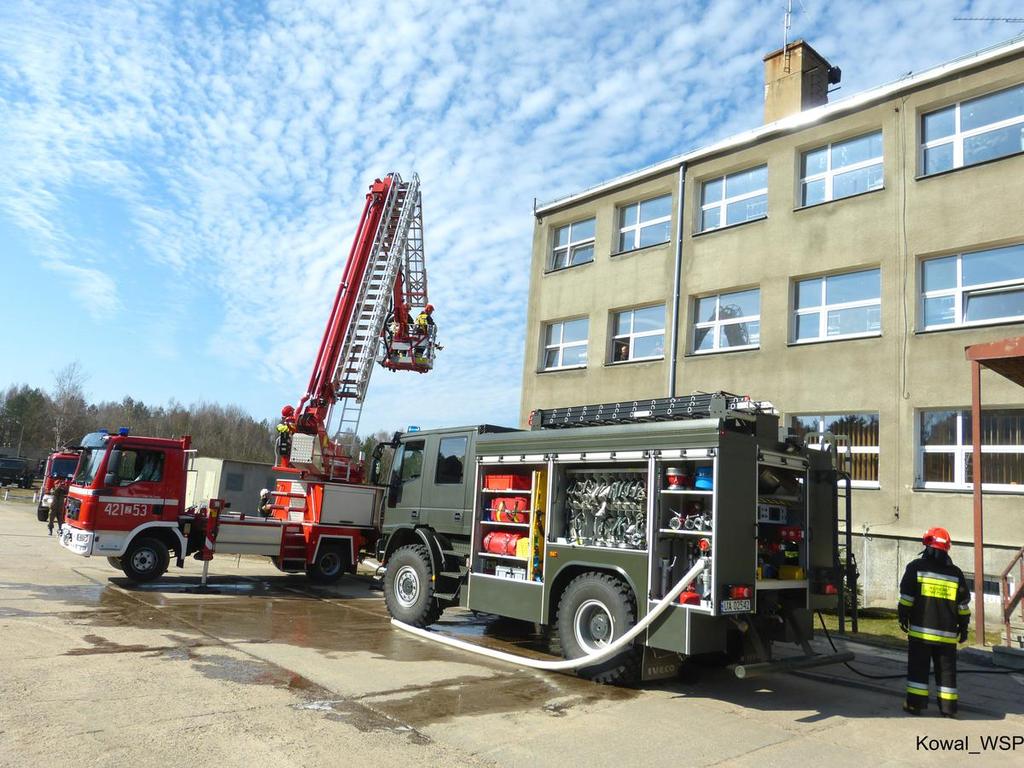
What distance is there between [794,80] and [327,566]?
15.2 meters

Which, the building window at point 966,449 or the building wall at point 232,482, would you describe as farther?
the building wall at point 232,482

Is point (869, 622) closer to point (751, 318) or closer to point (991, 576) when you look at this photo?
point (991, 576)

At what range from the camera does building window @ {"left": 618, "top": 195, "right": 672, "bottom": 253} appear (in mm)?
18794

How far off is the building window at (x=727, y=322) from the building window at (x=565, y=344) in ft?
11.1

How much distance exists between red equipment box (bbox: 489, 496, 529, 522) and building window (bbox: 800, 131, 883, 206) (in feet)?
34.8

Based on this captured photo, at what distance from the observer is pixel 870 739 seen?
5.80 metres

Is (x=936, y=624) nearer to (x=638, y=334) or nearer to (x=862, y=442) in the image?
(x=862, y=442)

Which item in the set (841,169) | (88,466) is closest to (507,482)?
(88,466)

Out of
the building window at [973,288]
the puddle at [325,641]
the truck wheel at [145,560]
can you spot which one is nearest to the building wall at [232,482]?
the puddle at [325,641]

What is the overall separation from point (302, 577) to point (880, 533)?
11.0 m

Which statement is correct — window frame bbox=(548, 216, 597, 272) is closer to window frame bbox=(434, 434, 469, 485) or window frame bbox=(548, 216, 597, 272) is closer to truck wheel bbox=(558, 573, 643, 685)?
window frame bbox=(434, 434, 469, 485)

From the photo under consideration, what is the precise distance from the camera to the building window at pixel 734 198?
55.7ft

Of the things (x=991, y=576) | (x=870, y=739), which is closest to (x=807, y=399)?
(x=991, y=576)

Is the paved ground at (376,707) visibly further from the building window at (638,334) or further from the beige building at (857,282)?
the building window at (638,334)
